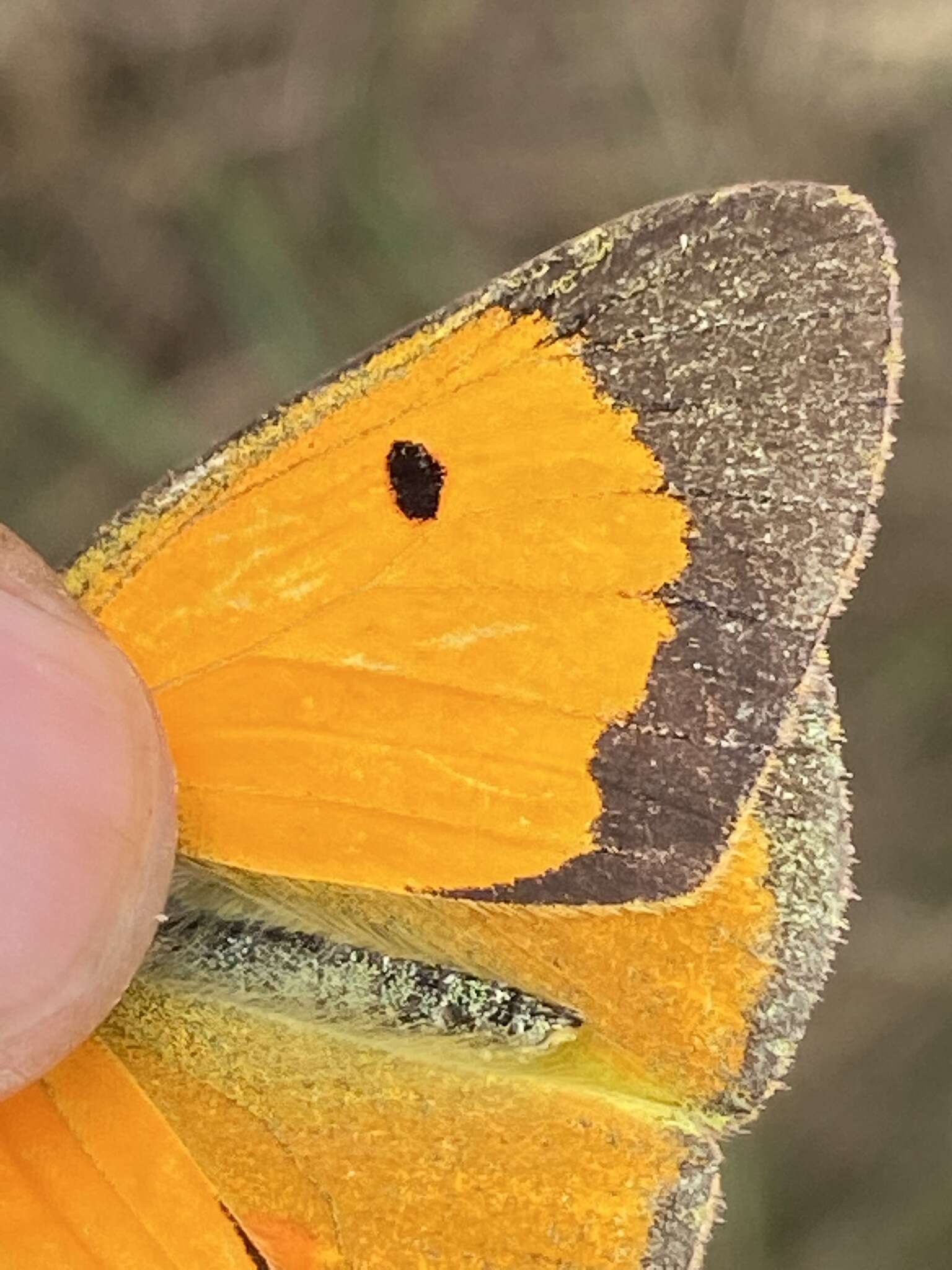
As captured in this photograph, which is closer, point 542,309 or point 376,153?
point 542,309

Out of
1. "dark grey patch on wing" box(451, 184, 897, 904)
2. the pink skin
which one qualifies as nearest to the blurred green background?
the pink skin

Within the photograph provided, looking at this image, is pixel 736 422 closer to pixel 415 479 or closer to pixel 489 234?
pixel 415 479

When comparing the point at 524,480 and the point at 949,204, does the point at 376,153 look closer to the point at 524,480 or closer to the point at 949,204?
the point at 949,204

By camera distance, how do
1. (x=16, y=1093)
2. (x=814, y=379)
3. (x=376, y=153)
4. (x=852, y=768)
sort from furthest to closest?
(x=852, y=768) < (x=376, y=153) < (x=16, y=1093) < (x=814, y=379)

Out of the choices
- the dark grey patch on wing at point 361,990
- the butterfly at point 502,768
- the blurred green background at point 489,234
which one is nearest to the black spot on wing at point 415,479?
the butterfly at point 502,768

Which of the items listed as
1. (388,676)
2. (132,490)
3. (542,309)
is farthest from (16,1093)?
(132,490)

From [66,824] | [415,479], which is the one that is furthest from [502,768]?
[66,824]

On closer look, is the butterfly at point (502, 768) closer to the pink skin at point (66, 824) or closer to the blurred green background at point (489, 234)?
the pink skin at point (66, 824)
